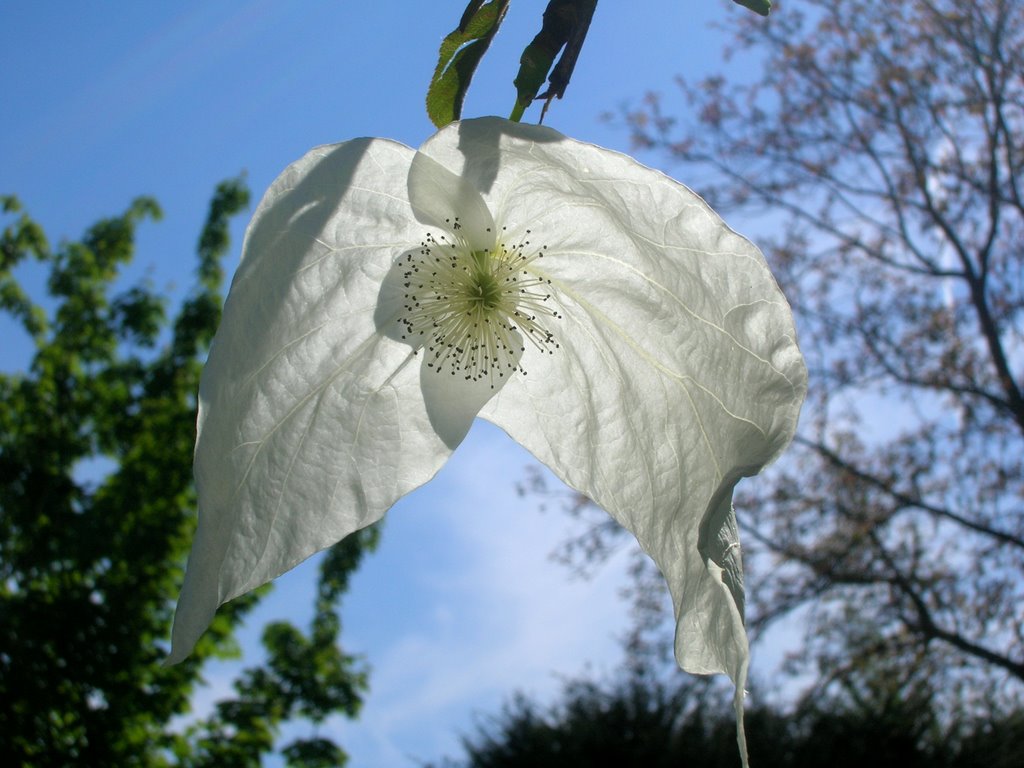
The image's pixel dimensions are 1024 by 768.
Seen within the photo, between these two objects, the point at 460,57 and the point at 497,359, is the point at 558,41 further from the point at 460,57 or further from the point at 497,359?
the point at 497,359

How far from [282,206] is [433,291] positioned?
233 millimetres

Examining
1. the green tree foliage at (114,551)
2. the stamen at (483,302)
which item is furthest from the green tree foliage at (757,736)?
the stamen at (483,302)

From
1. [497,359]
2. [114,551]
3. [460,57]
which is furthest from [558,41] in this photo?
[114,551]

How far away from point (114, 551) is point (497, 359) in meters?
5.71

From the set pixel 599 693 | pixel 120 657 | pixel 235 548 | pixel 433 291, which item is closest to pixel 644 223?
pixel 433 291

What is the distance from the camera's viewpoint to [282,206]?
69 cm

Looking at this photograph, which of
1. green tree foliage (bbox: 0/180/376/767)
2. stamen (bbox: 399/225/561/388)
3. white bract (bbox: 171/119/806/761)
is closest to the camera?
white bract (bbox: 171/119/806/761)

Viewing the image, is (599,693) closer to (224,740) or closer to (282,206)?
(224,740)

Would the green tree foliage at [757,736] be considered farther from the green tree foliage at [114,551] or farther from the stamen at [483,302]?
the stamen at [483,302]

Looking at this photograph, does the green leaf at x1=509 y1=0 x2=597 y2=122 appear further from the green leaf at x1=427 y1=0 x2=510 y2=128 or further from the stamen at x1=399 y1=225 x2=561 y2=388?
the stamen at x1=399 y1=225 x2=561 y2=388

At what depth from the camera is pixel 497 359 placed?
892mm

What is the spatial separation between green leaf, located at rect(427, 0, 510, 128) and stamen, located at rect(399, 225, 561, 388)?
0.11 m

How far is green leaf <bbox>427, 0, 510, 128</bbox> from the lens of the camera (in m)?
0.70

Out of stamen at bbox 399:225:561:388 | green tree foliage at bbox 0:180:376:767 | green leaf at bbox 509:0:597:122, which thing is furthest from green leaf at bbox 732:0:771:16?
green tree foliage at bbox 0:180:376:767
